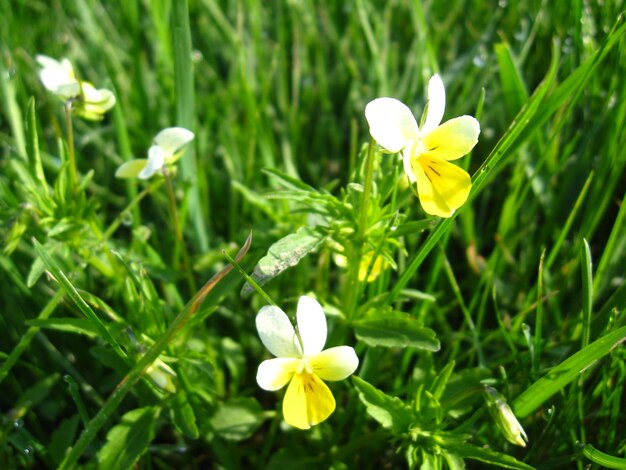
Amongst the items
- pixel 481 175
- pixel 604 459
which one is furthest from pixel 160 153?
pixel 604 459

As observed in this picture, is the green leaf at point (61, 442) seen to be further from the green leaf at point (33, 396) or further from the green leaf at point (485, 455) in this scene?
the green leaf at point (485, 455)

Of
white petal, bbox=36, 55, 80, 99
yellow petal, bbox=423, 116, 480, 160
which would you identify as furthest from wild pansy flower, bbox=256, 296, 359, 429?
white petal, bbox=36, 55, 80, 99

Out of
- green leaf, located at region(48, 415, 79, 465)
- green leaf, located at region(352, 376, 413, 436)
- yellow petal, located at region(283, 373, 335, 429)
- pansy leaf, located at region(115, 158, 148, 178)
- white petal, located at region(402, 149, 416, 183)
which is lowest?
green leaf, located at region(48, 415, 79, 465)

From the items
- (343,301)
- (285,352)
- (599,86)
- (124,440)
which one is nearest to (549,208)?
(599,86)

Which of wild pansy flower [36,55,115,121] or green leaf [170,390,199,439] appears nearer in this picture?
green leaf [170,390,199,439]

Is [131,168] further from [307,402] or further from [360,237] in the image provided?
[307,402]

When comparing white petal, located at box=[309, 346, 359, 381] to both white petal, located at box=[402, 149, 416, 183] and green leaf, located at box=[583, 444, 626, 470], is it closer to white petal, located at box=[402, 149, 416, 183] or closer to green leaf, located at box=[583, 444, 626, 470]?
white petal, located at box=[402, 149, 416, 183]
